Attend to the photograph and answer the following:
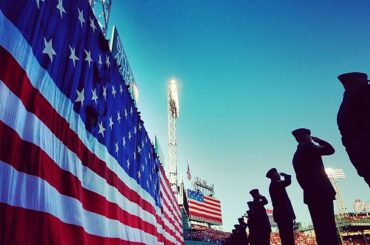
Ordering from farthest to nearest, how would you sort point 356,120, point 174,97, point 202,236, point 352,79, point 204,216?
1. point 204,216
2. point 202,236
3. point 174,97
4. point 352,79
5. point 356,120

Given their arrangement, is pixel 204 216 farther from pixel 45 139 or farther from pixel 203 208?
pixel 45 139

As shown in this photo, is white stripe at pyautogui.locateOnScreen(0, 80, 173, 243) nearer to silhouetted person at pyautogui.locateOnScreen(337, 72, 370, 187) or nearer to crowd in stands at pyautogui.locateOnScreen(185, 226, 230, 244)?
silhouetted person at pyautogui.locateOnScreen(337, 72, 370, 187)

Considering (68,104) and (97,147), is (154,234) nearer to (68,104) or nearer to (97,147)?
(97,147)

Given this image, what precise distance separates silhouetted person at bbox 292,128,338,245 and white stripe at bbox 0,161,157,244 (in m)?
2.76

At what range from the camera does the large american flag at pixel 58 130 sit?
214 centimetres

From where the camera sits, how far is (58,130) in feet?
9.32

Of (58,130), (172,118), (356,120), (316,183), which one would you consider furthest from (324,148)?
(172,118)

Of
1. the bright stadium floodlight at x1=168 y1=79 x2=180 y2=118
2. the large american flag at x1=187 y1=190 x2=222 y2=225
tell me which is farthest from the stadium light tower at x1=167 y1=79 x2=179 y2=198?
the large american flag at x1=187 y1=190 x2=222 y2=225

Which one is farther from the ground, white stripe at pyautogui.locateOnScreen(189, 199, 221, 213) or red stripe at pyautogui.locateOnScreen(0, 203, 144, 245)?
white stripe at pyautogui.locateOnScreen(189, 199, 221, 213)

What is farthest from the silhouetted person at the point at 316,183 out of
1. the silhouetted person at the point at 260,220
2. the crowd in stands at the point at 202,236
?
the crowd in stands at the point at 202,236

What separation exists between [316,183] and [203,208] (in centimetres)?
4747

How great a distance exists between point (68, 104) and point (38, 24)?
0.85 meters

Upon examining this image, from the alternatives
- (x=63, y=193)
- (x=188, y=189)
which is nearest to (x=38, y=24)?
(x=63, y=193)

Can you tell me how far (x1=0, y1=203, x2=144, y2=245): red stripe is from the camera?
77.7 inches
